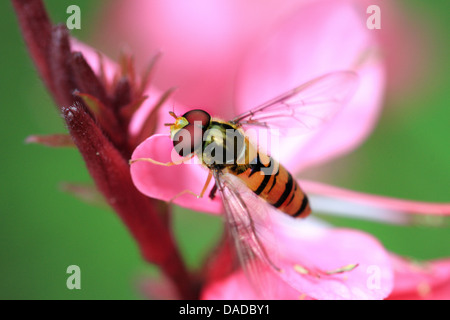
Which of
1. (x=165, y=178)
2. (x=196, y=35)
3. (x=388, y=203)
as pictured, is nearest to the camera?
(x=165, y=178)

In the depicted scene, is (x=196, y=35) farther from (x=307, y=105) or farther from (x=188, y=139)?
(x=188, y=139)

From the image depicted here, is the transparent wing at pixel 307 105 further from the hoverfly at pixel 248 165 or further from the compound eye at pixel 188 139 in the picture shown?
the compound eye at pixel 188 139

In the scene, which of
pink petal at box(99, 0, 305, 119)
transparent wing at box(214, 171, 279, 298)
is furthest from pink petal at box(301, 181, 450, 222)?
pink petal at box(99, 0, 305, 119)

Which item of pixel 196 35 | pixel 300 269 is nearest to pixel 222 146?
pixel 300 269

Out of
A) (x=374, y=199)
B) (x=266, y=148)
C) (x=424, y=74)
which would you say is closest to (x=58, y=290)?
(x=266, y=148)

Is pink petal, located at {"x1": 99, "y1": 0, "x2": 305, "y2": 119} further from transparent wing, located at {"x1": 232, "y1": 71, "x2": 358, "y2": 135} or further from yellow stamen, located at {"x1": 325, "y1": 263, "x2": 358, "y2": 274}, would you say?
yellow stamen, located at {"x1": 325, "y1": 263, "x2": 358, "y2": 274}
